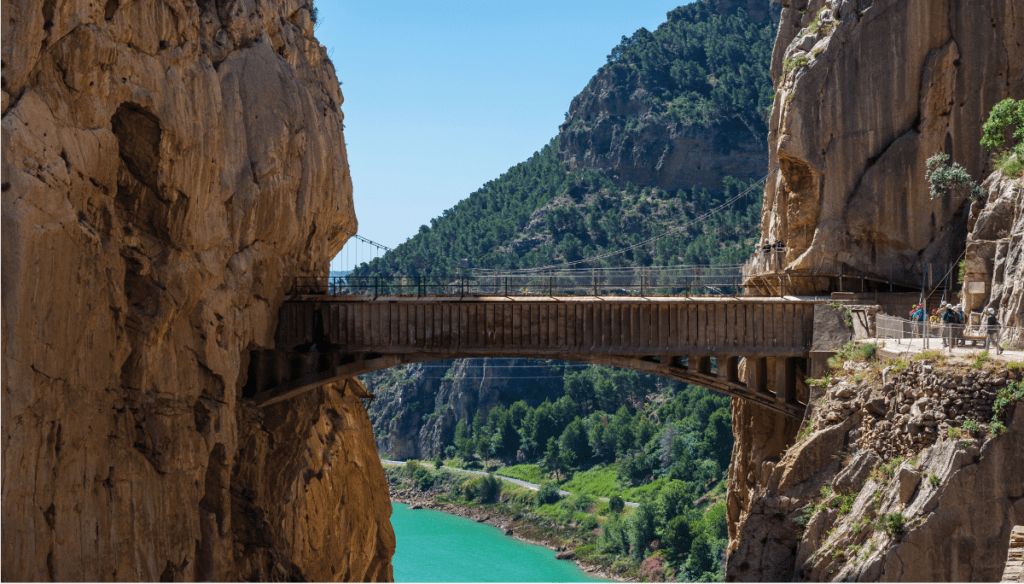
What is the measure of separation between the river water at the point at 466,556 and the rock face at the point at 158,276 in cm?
3828

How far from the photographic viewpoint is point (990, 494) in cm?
1811

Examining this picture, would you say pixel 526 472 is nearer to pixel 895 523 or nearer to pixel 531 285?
pixel 531 285

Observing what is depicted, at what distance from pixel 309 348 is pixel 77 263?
10.8 m

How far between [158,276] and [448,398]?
3489 inches

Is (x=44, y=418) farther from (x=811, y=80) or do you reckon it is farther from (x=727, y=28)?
(x=727, y=28)

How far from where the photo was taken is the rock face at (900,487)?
18156 mm

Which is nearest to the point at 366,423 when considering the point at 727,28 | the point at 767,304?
the point at 767,304

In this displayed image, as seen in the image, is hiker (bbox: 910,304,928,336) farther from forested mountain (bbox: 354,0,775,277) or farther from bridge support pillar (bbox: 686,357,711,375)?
forested mountain (bbox: 354,0,775,277)

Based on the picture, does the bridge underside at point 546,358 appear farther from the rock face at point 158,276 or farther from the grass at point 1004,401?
the grass at point 1004,401

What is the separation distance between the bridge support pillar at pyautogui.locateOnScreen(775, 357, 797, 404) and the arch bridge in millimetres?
31

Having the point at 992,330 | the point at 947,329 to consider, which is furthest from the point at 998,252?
the point at 947,329

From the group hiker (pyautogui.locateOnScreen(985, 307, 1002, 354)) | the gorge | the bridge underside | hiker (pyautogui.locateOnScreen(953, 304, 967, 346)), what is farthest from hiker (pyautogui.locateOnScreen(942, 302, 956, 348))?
the bridge underside

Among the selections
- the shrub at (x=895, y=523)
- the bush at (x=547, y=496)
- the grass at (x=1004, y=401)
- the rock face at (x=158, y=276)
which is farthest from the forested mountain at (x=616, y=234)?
the grass at (x=1004, y=401)

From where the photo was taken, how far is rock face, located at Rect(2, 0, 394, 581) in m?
16.1
